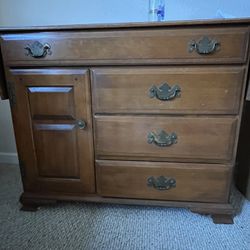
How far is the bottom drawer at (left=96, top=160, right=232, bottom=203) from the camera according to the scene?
94 centimetres

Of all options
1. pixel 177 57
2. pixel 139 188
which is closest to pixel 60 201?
pixel 139 188

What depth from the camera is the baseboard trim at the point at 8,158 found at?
1.57 m

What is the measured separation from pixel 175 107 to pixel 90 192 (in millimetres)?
553

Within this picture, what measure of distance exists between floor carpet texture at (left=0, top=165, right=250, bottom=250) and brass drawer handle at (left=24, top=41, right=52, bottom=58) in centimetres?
74

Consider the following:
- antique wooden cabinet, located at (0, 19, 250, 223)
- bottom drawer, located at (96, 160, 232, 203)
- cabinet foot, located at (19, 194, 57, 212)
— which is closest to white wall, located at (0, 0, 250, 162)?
antique wooden cabinet, located at (0, 19, 250, 223)

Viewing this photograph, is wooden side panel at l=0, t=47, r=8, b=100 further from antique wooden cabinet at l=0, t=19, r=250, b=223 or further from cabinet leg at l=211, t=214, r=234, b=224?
cabinet leg at l=211, t=214, r=234, b=224

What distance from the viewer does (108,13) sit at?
1240 mm

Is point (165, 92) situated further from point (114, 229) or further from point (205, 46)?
point (114, 229)

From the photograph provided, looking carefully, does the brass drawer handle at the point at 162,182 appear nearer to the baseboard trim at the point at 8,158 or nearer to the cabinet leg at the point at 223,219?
the cabinet leg at the point at 223,219

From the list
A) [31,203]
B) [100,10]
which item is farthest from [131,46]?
[31,203]

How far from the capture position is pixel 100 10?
4.07ft

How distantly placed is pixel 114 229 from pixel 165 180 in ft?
1.04

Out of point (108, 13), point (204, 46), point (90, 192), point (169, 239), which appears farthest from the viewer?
point (108, 13)

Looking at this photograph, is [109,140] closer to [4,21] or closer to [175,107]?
[175,107]
